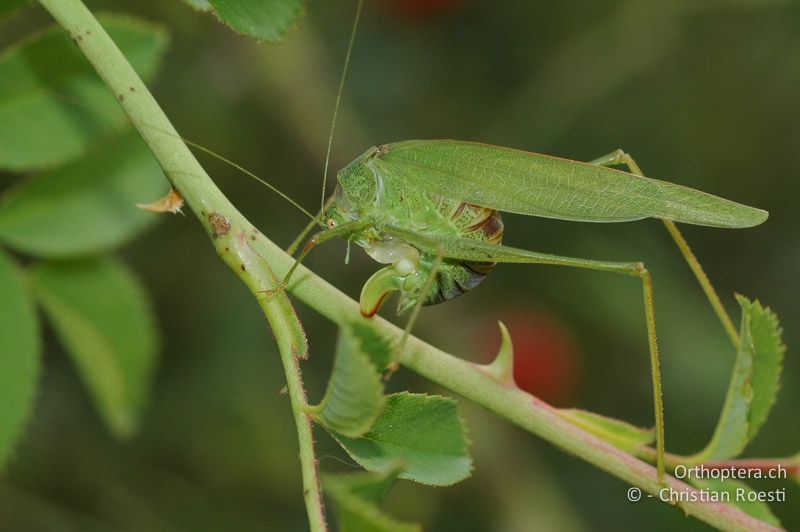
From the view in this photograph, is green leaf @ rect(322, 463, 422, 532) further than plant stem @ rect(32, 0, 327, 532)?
No

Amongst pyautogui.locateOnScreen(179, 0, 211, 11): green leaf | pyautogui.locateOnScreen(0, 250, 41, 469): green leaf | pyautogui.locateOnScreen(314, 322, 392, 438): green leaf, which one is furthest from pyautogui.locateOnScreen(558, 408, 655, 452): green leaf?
pyautogui.locateOnScreen(0, 250, 41, 469): green leaf

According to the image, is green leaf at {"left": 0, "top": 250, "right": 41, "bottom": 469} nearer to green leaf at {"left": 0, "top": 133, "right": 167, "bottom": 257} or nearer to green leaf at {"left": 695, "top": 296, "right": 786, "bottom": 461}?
green leaf at {"left": 0, "top": 133, "right": 167, "bottom": 257}

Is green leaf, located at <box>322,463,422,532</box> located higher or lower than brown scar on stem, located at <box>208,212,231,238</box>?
lower

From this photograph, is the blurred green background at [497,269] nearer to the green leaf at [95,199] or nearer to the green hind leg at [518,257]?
the green leaf at [95,199]

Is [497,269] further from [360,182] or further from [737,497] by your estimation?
[737,497]

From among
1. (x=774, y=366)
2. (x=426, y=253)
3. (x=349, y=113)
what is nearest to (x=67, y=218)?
(x=426, y=253)

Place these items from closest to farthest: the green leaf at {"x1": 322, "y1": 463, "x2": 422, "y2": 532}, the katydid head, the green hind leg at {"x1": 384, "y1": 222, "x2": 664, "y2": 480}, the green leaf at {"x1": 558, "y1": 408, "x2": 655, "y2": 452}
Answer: the green leaf at {"x1": 322, "y1": 463, "x2": 422, "y2": 532}, the green leaf at {"x1": 558, "y1": 408, "x2": 655, "y2": 452}, the green hind leg at {"x1": 384, "y1": 222, "x2": 664, "y2": 480}, the katydid head

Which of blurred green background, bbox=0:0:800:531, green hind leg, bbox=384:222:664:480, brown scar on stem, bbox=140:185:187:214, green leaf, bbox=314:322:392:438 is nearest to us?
green leaf, bbox=314:322:392:438

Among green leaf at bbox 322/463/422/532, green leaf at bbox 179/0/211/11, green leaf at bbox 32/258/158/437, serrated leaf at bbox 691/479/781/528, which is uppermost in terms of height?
green leaf at bbox 179/0/211/11
